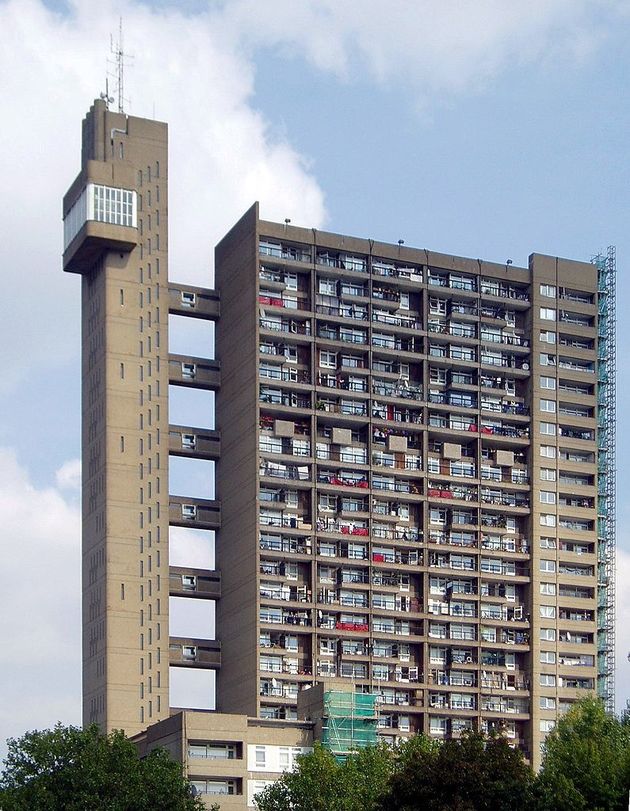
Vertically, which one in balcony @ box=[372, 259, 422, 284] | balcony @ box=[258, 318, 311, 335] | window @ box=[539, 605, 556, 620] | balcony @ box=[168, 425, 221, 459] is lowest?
window @ box=[539, 605, 556, 620]

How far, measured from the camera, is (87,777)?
150 metres

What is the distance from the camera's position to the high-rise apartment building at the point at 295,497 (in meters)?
185

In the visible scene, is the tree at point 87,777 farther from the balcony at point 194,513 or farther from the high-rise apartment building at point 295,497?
the balcony at point 194,513

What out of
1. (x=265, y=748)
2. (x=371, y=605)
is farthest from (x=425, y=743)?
(x=371, y=605)

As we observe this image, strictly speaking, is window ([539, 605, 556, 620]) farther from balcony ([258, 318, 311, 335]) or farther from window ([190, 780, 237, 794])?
window ([190, 780, 237, 794])

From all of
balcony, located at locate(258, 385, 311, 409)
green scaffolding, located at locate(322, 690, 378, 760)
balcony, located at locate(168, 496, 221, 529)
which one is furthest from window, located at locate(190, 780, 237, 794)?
balcony, located at locate(258, 385, 311, 409)

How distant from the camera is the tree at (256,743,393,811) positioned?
14938 centimetres

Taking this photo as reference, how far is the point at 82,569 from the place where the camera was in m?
191

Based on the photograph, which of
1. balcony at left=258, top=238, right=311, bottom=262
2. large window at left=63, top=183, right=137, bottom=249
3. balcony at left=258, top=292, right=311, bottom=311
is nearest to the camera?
large window at left=63, top=183, right=137, bottom=249

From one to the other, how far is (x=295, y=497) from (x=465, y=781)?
6789 cm

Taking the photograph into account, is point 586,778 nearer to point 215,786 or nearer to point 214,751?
point 214,751

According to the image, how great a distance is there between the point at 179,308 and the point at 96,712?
4359cm

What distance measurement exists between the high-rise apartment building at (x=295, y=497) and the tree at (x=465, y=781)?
5113 cm

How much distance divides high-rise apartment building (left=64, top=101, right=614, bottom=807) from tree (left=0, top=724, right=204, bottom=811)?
2553 cm
